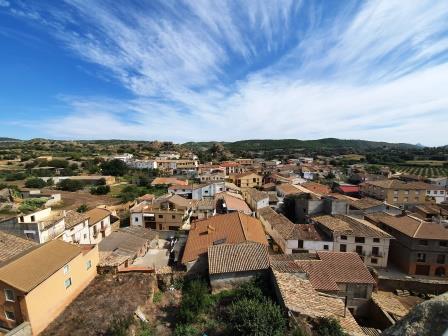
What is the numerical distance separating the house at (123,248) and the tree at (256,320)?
1380cm

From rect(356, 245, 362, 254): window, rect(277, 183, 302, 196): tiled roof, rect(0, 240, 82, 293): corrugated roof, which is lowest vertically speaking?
rect(356, 245, 362, 254): window

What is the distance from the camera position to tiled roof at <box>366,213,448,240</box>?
27828mm

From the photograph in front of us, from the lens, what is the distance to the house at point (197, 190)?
55.7 metres

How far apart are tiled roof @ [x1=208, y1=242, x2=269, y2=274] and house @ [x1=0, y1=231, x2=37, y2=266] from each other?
15121 millimetres

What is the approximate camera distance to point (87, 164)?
108m

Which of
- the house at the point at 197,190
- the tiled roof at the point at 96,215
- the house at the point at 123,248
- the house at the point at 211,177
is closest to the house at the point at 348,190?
the house at the point at 197,190

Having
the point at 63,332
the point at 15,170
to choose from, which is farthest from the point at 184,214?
the point at 15,170

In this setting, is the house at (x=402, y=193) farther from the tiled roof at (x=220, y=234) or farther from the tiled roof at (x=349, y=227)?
the tiled roof at (x=220, y=234)

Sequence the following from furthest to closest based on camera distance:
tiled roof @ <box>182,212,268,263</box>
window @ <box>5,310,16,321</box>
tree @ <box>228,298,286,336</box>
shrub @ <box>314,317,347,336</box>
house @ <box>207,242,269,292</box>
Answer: tiled roof @ <box>182,212,268,263</box> < house @ <box>207,242,269,292</box> < window @ <box>5,310,16,321</box> < shrub @ <box>314,317,347,336</box> < tree @ <box>228,298,286,336</box>

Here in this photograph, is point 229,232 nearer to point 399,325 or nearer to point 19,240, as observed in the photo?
point 19,240

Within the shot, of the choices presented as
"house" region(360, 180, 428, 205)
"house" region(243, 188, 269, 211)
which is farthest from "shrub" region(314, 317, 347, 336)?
"house" region(360, 180, 428, 205)

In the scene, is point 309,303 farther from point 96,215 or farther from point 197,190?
point 197,190

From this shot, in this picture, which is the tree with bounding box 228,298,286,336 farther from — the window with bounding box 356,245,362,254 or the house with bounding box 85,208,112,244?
the house with bounding box 85,208,112,244

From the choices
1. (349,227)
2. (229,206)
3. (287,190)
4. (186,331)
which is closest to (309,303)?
(186,331)
